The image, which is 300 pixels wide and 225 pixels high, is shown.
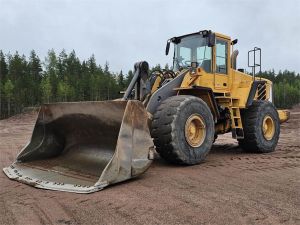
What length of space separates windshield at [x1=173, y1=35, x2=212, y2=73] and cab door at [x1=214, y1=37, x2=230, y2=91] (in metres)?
0.26

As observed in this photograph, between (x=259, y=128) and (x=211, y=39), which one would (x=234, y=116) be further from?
(x=211, y=39)

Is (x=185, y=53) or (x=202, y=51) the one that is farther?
(x=185, y=53)

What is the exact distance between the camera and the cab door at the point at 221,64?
847cm

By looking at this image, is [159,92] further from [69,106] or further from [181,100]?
[69,106]

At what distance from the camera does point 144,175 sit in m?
6.01

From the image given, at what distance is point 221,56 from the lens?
8656 mm

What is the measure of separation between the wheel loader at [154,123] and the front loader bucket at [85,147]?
1 cm

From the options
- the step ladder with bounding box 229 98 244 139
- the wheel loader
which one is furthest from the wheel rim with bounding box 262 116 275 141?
the step ladder with bounding box 229 98 244 139

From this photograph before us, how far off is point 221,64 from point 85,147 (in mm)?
3734

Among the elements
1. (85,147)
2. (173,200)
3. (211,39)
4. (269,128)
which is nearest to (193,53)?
(211,39)

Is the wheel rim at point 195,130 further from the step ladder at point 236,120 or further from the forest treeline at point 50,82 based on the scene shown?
the forest treeline at point 50,82

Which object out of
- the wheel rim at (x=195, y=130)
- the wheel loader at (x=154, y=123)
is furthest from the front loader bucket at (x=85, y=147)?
the wheel rim at (x=195, y=130)

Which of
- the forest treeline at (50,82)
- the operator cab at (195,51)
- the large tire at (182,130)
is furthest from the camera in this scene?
the forest treeline at (50,82)

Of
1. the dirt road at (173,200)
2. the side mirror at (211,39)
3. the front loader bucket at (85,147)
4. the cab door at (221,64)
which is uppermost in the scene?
the side mirror at (211,39)
